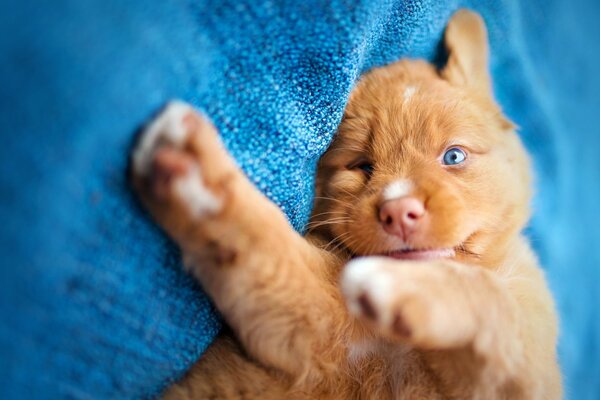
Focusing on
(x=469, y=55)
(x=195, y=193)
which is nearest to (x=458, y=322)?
(x=195, y=193)

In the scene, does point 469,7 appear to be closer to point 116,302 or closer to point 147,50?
point 147,50

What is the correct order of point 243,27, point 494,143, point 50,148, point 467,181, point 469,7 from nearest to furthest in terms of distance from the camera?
point 50,148 → point 243,27 → point 467,181 → point 494,143 → point 469,7

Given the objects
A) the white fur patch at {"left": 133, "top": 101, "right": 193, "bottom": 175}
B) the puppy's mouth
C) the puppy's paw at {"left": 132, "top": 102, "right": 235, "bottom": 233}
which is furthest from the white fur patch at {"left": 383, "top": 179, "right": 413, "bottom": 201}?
the white fur patch at {"left": 133, "top": 101, "right": 193, "bottom": 175}

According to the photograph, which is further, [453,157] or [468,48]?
[468,48]

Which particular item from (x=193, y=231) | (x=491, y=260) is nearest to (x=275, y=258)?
(x=193, y=231)

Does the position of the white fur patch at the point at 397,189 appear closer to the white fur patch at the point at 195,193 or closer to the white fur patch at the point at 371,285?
the white fur patch at the point at 371,285

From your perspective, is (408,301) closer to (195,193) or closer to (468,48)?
(195,193)

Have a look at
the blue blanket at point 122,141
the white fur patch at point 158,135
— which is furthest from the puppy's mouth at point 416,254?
the white fur patch at point 158,135
